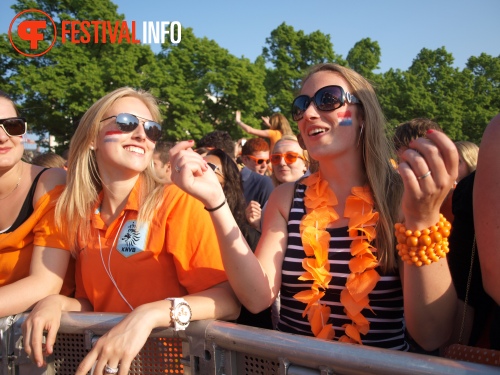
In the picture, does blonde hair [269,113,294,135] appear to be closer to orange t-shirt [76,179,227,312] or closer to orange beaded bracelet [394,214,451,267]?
orange t-shirt [76,179,227,312]

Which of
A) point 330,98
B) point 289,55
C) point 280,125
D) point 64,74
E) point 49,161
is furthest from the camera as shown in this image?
point 289,55

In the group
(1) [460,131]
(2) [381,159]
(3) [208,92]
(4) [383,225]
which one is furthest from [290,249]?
(1) [460,131]

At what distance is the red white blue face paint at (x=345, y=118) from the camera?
7.00ft

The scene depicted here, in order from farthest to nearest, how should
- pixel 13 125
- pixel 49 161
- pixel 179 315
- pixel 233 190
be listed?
1. pixel 49 161
2. pixel 233 190
3. pixel 13 125
4. pixel 179 315

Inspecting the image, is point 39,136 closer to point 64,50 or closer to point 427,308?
point 64,50

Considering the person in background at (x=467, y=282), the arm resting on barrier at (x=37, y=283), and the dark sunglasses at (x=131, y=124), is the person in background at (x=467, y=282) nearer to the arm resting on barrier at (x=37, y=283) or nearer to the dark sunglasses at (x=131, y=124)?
the dark sunglasses at (x=131, y=124)

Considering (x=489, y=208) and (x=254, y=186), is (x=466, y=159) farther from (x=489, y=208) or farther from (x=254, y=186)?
(x=489, y=208)

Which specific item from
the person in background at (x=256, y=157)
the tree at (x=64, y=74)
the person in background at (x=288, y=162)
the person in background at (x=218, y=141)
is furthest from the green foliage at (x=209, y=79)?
the person in background at (x=288, y=162)

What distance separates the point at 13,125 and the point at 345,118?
170 cm

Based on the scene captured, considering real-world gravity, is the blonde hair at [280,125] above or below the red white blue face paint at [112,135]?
above

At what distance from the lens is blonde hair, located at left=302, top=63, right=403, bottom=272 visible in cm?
204

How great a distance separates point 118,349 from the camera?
153cm

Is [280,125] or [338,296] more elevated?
[280,125]

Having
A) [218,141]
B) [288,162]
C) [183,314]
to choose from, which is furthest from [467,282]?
[218,141]
